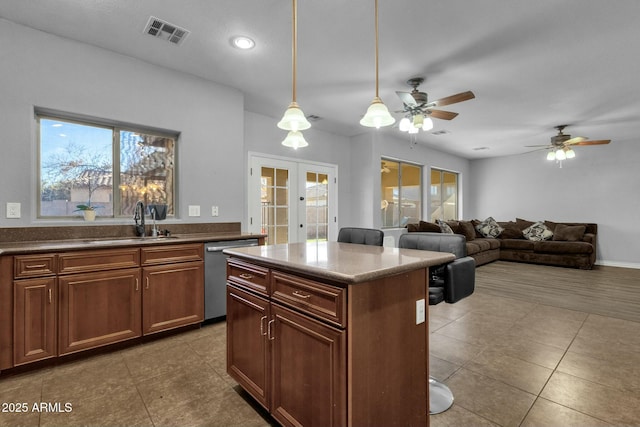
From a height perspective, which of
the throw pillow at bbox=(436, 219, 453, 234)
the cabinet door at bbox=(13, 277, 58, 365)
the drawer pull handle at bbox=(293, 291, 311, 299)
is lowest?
the cabinet door at bbox=(13, 277, 58, 365)

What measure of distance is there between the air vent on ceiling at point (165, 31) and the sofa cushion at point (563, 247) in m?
7.26

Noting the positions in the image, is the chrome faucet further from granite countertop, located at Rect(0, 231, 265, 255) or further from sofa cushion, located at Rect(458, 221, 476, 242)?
sofa cushion, located at Rect(458, 221, 476, 242)

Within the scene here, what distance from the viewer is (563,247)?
20.1 feet

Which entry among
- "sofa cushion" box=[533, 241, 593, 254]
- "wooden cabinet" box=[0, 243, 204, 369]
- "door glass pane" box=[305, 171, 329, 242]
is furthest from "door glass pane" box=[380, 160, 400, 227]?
"wooden cabinet" box=[0, 243, 204, 369]

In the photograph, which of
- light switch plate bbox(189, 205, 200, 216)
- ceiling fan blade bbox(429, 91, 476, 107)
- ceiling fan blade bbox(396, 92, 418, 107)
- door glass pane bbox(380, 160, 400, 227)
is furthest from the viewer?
door glass pane bbox(380, 160, 400, 227)

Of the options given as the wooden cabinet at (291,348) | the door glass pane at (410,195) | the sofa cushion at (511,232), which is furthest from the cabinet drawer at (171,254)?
the sofa cushion at (511,232)

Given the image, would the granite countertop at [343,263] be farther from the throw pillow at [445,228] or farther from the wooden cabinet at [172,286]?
the throw pillow at [445,228]

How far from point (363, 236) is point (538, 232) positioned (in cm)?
608

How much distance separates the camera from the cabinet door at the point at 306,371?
1242 mm

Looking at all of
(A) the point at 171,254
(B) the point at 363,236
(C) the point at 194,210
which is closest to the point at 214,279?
(A) the point at 171,254

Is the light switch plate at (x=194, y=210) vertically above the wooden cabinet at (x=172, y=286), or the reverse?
the light switch plate at (x=194, y=210)

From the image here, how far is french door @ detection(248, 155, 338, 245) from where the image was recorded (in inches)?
182

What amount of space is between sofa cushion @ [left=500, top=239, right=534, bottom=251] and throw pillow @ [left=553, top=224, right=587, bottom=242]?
529mm

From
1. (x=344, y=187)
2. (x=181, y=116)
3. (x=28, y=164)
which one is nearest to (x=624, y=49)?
(x=344, y=187)
